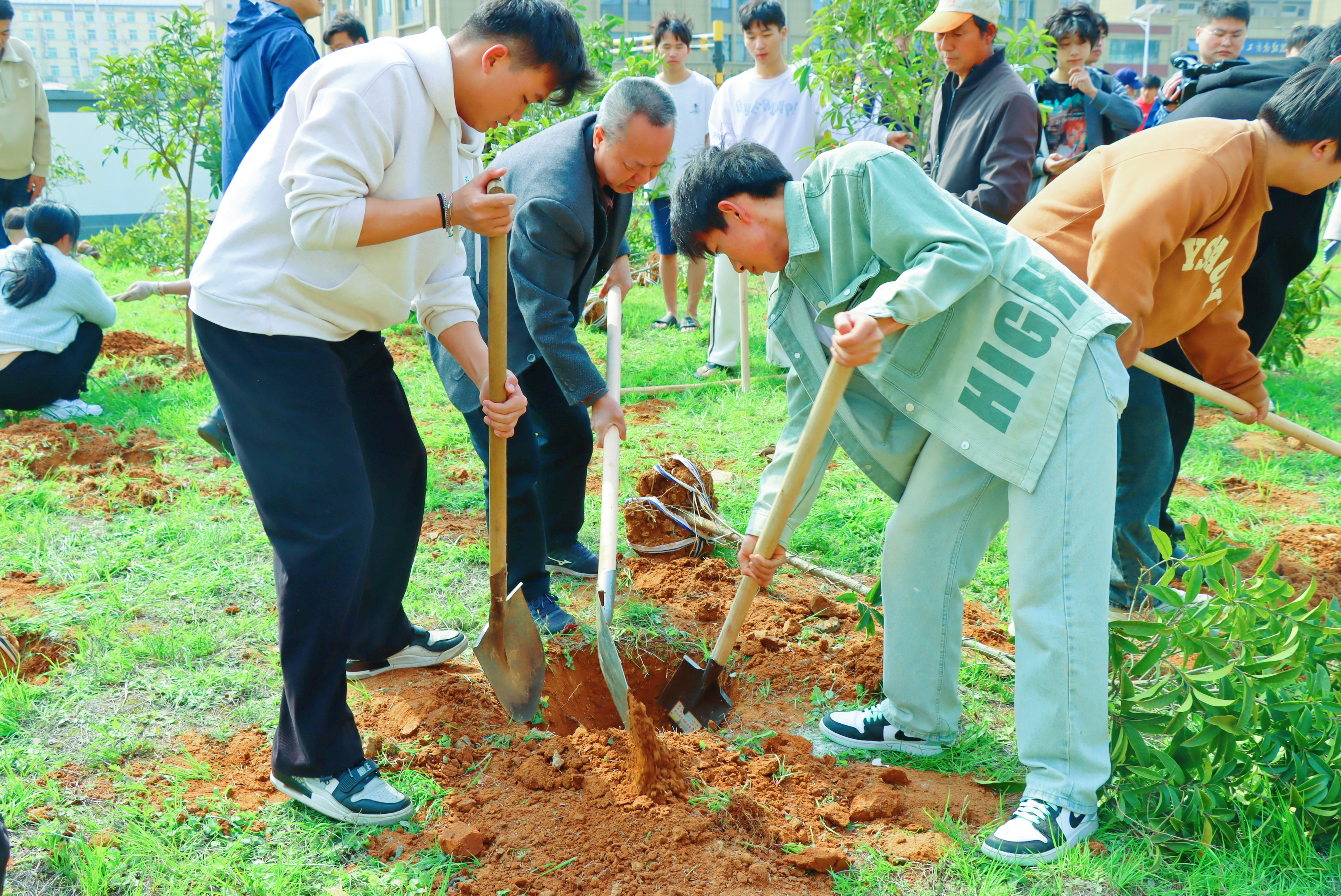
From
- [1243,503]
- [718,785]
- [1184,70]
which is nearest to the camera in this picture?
[718,785]

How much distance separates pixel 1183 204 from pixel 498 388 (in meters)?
1.79

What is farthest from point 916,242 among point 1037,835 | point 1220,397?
point 1220,397

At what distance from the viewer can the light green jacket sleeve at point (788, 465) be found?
2363 mm

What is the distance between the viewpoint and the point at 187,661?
9.43ft

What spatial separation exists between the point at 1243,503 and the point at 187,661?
4.41m

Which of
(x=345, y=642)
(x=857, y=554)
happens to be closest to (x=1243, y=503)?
(x=857, y=554)

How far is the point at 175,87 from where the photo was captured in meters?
6.30

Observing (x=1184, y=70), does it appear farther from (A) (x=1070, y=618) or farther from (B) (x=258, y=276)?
(B) (x=258, y=276)

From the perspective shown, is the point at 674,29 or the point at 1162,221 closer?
the point at 1162,221

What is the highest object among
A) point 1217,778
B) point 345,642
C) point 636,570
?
point 345,642

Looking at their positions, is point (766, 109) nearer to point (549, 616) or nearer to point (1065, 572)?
point (549, 616)

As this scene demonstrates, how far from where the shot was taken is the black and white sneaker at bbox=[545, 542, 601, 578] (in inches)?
141

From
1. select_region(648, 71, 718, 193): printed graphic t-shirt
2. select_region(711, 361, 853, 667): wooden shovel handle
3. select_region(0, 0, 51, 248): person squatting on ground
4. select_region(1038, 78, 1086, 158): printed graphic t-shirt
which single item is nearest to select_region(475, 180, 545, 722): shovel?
select_region(711, 361, 853, 667): wooden shovel handle

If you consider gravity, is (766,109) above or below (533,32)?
below
